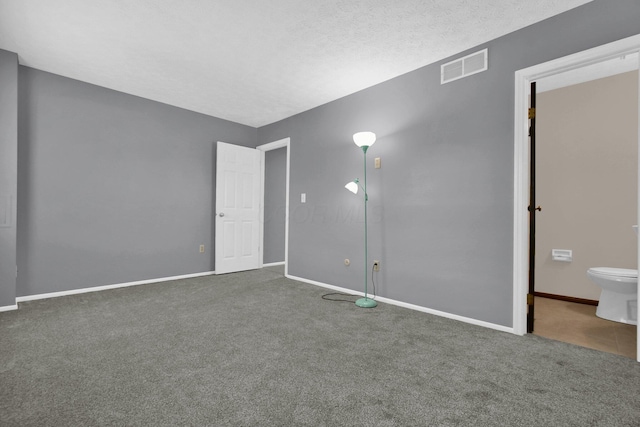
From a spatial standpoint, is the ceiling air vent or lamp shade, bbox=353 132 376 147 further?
lamp shade, bbox=353 132 376 147

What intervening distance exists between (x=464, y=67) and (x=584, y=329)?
256 cm

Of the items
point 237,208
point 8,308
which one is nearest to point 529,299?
point 237,208

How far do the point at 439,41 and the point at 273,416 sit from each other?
3.04 m

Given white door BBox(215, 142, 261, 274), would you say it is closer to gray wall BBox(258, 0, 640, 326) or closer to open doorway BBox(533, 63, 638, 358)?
gray wall BBox(258, 0, 640, 326)

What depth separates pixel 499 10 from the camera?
2.19 m

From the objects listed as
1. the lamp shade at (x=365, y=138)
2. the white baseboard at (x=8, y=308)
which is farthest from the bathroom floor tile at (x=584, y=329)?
the white baseboard at (x=8, y=308)

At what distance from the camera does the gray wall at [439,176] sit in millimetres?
2393

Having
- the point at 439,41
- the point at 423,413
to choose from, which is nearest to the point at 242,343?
the point at 423,413

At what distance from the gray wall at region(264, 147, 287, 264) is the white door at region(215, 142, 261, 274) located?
54cm

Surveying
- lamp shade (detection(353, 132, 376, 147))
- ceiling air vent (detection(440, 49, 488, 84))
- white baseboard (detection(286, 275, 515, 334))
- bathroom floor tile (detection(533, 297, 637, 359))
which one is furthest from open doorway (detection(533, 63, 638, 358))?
lamp shade (detection(353, 132, 376, 147))

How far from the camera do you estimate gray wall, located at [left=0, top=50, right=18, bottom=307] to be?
281 centimetres

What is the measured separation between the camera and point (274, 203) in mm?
5727

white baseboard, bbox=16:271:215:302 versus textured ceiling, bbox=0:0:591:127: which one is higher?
textured ceiling, bbox=0:0:591:127

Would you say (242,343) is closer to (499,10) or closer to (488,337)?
(488,337)
